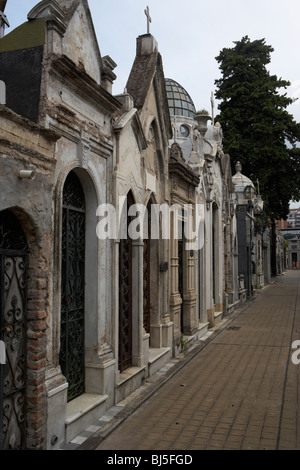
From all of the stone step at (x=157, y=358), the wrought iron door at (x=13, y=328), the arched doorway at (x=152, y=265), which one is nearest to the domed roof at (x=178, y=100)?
the arched doorway at (x=152, y=265)

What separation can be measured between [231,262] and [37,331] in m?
13.9

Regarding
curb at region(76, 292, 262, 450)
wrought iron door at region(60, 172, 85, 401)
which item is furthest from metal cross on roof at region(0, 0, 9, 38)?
curb at region(76, 292, 262, 450)

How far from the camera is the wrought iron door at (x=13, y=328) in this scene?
13.7ft

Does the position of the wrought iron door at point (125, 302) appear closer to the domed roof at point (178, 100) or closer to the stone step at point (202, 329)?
the stone step at point (202, 329)

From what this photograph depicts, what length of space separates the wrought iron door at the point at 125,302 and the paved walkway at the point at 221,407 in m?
0.76

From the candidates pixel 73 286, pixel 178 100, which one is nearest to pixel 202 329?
pixel 73 286

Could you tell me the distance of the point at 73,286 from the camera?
5797 millimetres

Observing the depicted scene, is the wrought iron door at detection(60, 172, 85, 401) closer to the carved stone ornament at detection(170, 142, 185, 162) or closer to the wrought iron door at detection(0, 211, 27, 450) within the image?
the wrought iron door at detection(0, 211, 27, 450)

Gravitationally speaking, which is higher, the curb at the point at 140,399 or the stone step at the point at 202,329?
the stone step at the point at 202,329

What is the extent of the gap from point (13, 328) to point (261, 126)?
88.1 ft

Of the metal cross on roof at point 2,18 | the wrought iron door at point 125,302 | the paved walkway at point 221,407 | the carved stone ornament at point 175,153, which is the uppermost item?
the metal cross on roof at point 2,18

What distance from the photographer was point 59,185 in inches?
199

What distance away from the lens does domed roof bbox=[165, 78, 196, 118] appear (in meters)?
29.4

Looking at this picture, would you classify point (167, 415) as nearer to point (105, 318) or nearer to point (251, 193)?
point (105, 318)
